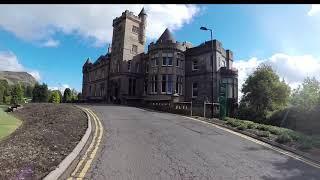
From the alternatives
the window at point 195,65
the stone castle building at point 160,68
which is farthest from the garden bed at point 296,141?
the window at point 195,65

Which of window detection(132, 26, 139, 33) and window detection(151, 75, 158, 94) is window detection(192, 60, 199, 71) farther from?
window detection(132, 26, 139, 33)

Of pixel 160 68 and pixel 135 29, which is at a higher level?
pixel 135 29

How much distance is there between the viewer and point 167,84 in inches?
1913

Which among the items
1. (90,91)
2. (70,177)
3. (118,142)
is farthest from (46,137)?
(90,91)

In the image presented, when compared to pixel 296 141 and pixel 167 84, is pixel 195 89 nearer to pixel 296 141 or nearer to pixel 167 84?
pixel 167 84

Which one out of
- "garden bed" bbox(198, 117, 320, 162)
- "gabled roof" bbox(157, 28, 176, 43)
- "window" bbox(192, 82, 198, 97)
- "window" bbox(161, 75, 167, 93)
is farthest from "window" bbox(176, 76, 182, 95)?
"garden bed" bbox(198, 117, 320, 162)

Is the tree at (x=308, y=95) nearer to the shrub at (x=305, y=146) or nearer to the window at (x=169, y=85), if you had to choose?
the shrub at (x=305, y=146)

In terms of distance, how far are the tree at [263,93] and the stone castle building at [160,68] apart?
256 centimetres

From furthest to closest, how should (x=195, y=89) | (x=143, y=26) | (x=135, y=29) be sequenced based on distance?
1. (x=143, y=26)
2. (x=135, y=29)
3. (x=195, y=89)

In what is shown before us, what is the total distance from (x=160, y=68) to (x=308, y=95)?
2570 centimetres

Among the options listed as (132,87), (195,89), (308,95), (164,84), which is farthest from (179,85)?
(308,95)

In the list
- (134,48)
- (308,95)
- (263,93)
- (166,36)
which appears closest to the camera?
(308,95)
